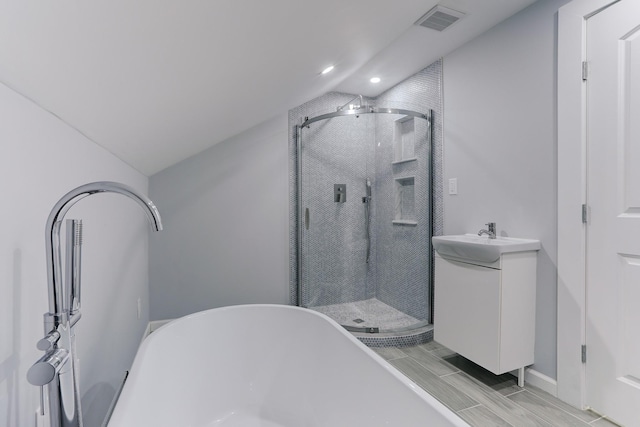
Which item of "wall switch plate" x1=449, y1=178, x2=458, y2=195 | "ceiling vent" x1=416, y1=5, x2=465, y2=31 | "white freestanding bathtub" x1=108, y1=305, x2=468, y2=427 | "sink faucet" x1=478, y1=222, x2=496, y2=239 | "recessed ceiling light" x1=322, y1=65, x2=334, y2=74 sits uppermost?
"ceiling vent" x1=416, y1=5, x2=465, y2=31

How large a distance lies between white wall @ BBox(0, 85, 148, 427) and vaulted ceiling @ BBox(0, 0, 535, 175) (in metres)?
0.09

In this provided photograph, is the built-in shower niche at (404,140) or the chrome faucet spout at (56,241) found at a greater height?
the built-in shower niche at (404,140)

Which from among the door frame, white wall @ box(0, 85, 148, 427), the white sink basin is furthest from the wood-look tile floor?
white wall @ box(0, 85, 148, 427)

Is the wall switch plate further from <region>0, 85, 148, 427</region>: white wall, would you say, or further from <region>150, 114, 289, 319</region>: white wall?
<region>0, 85, 148, 427</region>: white wall

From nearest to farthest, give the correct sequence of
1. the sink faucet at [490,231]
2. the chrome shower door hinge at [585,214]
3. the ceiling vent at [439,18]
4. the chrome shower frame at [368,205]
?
the chrome shower door hinge at [585,214] < the ceiling vent at [439,18] < the sink faucet at [490,231] < the chrome shower frame at [368,205]

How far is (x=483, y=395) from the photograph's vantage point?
6.11 feet

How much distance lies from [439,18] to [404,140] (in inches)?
38.8

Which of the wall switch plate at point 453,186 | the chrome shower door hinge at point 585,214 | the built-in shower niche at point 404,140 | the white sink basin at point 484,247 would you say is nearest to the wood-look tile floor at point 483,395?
the white sink basin at point 484,247

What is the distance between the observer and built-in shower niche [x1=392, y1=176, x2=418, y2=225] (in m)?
2.85

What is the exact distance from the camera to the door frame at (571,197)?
5.74ft

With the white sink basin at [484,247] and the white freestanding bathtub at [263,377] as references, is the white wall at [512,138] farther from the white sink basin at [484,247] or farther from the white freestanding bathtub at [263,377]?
the white freestanding bathtub at [263,377]

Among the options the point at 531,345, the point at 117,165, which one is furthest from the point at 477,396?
the point at 117,165

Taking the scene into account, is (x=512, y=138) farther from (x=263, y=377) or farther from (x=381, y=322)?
(x=263, y=377)

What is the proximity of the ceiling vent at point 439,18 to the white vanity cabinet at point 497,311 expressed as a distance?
1.56 metres
